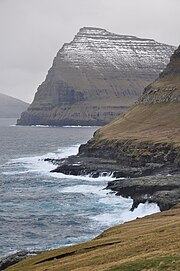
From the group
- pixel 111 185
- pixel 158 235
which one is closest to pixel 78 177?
pixel 111 185

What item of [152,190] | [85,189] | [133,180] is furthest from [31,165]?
[152,190]

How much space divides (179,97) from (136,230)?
14831 cm

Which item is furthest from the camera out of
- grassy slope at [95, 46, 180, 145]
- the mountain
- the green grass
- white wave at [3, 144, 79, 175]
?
grassy slope at [95, 46, 180, 145]

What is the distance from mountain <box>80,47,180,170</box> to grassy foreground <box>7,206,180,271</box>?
69.7 metres

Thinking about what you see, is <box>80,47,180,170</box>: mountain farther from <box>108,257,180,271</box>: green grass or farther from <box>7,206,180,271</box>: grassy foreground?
<box>108,257,180,271</box>: green grass

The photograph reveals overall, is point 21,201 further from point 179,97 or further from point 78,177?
point 179,97

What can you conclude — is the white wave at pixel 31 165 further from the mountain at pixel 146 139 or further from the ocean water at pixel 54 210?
the mountain at pixel 146 139

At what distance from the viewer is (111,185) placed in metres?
102

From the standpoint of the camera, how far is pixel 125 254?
36.2 m

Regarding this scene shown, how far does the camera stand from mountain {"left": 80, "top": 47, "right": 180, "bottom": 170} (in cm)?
12625

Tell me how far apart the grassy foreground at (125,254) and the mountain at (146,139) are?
69659 mm

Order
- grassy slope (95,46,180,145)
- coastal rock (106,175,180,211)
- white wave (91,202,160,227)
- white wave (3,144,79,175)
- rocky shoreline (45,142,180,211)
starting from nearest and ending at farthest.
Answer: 1. white wave (91,202,160,227)
2. coastal rock (106,175,180,211)
3. rocky shoreline (45,142,180,211)
4. white wave (3,144,79,175)
5. grassy slope (95,46,180,145)

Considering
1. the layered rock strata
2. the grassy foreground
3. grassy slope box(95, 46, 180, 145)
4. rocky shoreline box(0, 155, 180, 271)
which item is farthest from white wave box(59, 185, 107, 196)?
the grassy foreground

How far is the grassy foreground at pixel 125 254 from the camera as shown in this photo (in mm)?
30594
